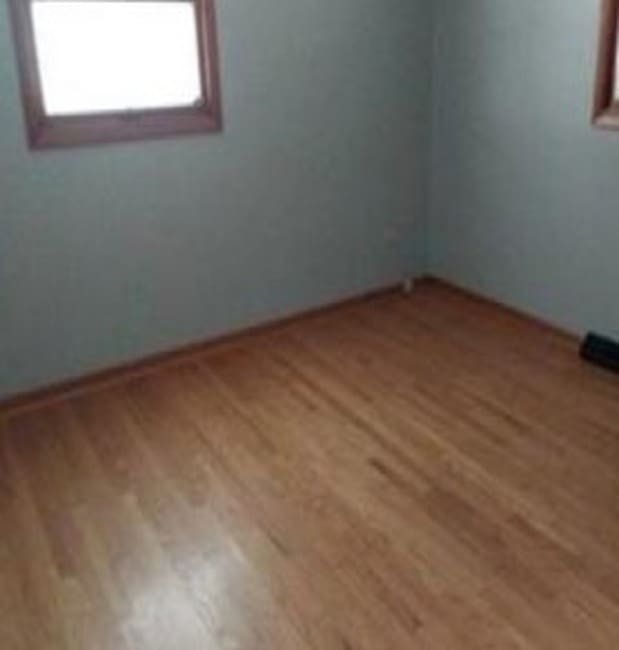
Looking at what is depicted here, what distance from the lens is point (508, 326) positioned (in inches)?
136

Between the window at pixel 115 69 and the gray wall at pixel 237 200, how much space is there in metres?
Result: 0.06

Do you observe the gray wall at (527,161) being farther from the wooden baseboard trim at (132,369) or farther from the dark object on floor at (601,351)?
the wooden baseboard trim at (132,369)

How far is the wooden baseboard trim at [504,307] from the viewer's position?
3289 millimetres

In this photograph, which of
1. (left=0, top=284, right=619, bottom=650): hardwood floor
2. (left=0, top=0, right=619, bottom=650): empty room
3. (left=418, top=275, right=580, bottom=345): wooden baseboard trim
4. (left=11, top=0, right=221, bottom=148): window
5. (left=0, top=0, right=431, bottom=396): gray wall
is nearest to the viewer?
(left=0, top=284, right=619, bottom=650): hardwood floor

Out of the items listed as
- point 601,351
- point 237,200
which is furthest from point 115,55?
point 601,351

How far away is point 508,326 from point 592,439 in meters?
1.03

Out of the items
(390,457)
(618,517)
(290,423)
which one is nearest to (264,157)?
(290,423)

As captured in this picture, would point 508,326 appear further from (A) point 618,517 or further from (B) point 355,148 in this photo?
(A) point 618,517

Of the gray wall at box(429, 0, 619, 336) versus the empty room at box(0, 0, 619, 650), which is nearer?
the empty room at box(0, 0, 619, 650)

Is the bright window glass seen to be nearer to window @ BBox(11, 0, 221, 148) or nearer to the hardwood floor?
window @ BBox(11, 0, 221, 148)

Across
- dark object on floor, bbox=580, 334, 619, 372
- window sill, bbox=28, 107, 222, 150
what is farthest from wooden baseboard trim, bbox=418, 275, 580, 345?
window sill, bbox=28, 107, 222, 150

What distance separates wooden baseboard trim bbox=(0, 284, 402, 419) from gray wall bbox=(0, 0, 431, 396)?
0.04 meters

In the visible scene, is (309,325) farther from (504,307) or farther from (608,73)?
(608,73)

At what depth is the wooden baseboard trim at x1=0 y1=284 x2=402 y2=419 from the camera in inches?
113
